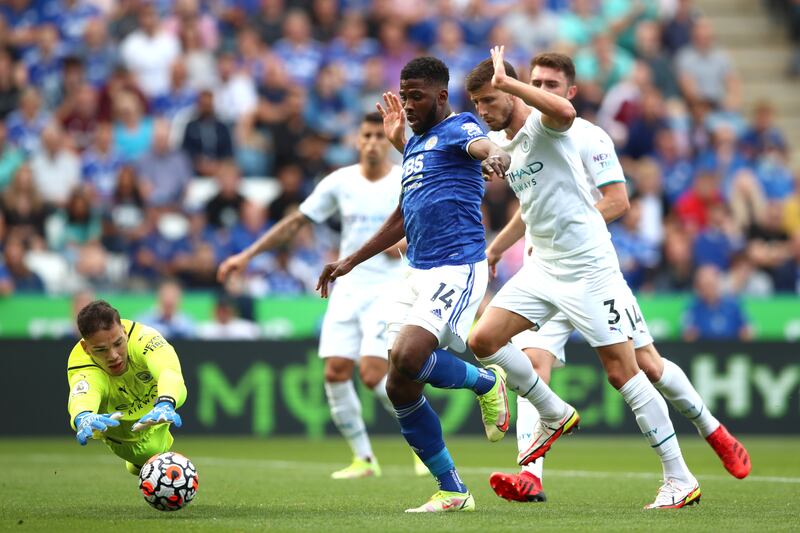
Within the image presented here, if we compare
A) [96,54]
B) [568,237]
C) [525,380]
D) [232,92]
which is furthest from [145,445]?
[96,54]

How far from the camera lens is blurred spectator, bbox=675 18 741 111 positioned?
72.9 ft

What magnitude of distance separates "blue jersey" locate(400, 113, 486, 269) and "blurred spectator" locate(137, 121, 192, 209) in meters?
10.1

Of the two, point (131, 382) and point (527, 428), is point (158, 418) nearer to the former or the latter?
point (131, 382)

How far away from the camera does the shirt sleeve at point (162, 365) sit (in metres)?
7.95

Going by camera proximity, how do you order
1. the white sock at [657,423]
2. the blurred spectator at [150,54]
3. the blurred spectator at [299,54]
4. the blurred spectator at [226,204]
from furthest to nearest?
the blurred spectator at [299,54]
the blurred spectator at [150,54]
the blurred spectator at [226,204]
the white sock at [657,423]

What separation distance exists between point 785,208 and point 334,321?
10416 millimetres

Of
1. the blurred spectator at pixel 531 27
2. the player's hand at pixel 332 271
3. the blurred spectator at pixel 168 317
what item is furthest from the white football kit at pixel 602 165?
the blurred spectator at pixel 531 27

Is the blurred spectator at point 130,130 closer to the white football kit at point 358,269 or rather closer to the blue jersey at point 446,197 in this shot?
the white football kit at point 358,269

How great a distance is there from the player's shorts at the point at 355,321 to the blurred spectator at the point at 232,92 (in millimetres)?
8068

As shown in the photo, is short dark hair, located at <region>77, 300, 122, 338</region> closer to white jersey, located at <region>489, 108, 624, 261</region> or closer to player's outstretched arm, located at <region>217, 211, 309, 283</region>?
player's outstretched arm, located at <region>217, 211, 309, 283</region>

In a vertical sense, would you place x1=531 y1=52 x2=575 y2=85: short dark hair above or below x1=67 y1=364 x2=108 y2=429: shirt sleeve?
above

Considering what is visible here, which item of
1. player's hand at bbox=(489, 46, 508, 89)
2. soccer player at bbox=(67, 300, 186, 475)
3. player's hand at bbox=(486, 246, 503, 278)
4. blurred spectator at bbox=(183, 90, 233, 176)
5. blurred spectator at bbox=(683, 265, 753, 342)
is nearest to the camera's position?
player's hand at bbox=(489, 46, 508, 89)

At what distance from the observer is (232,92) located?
19406 millimetres

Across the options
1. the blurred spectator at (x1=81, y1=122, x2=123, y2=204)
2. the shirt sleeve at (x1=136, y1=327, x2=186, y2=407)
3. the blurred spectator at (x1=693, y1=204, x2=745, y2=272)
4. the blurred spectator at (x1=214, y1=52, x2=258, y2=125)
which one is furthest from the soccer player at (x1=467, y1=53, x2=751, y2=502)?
the blurred spectator at (x1=214, y1=52, x2=258, y2=125)
